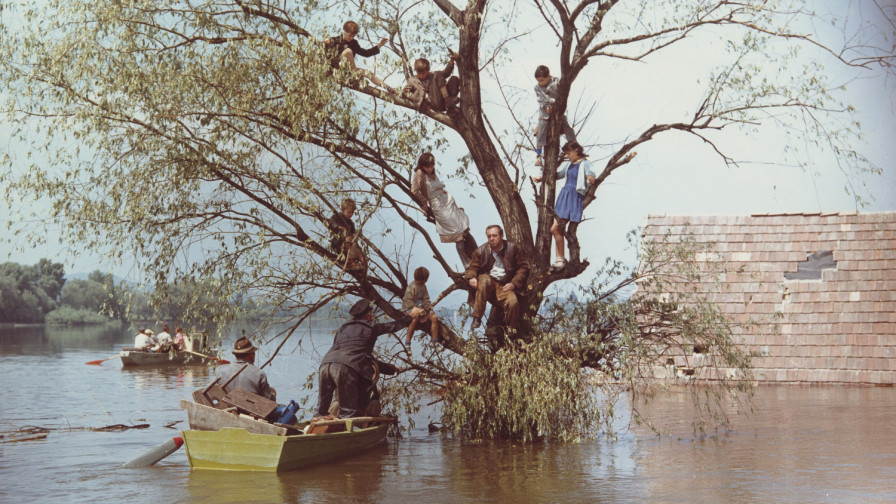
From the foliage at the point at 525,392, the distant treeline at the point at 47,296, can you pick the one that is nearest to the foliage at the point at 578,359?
the foliage at the point at 525,392

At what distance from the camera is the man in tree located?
1419 cm

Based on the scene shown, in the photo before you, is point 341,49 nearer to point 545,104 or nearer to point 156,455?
point 545,104

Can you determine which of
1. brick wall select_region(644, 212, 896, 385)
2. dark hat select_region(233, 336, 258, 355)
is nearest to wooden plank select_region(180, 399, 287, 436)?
dark hat select_region(233, 336, 258, 355)

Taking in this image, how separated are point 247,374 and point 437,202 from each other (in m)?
3.66

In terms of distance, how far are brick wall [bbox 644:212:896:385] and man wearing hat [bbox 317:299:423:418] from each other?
1140 cm

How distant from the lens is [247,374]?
12.8 m

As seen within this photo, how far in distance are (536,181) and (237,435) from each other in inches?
242

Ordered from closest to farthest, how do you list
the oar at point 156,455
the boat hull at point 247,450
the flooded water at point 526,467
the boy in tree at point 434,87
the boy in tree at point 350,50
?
the flooded water at point 526,467, the boat hull at point 247,450, the oar at point 156,455, the boy in tree at point 350,50, the boy in tree at point 434,87

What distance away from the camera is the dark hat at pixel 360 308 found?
14.1m

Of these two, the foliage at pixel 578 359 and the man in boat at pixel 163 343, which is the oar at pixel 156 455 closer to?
the foliage at pixel 578 359

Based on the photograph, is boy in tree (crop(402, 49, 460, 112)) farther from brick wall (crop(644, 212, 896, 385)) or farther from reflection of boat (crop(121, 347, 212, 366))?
reflection of boat (crop(121, 347, 212, 366))

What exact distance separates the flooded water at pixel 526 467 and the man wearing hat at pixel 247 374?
111cm

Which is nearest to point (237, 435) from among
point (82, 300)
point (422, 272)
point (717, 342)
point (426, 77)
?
point (422, 272)

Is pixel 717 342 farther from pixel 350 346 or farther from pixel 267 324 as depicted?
pixel 267 324
